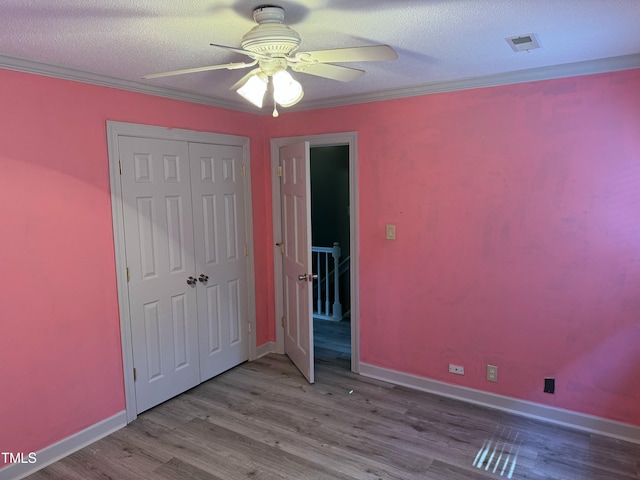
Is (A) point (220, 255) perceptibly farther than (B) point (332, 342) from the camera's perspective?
No


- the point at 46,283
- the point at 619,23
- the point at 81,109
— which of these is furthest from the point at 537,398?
the point at 81,109

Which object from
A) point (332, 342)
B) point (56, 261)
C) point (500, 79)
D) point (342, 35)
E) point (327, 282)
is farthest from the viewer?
point (327, 282)

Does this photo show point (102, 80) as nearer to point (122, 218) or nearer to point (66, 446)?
point (122, 218)

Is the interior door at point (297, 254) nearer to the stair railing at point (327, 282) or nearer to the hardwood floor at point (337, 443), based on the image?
the hardwood floor at point (337, 443)

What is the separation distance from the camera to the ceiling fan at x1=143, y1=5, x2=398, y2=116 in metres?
1.75

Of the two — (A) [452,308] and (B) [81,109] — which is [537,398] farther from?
(B) [81,109]

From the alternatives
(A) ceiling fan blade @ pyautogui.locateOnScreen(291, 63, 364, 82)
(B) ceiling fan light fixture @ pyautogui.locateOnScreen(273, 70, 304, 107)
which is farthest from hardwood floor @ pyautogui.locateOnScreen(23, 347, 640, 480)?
(A) ceiling fan blade @ pyautogui.locateOnScreen(291, 63, 364, 82)

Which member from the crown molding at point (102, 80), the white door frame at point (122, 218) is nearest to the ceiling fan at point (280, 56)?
the crown molding at point (102, 80)

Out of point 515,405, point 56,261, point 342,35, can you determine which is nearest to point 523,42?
point 342,35

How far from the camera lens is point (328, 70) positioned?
2010 millimetres

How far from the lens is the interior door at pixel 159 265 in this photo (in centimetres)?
309

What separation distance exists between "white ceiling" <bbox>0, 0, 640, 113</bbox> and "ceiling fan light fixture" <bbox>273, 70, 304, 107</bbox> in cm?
26

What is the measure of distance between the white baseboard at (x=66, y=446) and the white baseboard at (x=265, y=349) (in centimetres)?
141

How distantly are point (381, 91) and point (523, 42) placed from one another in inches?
50.1
